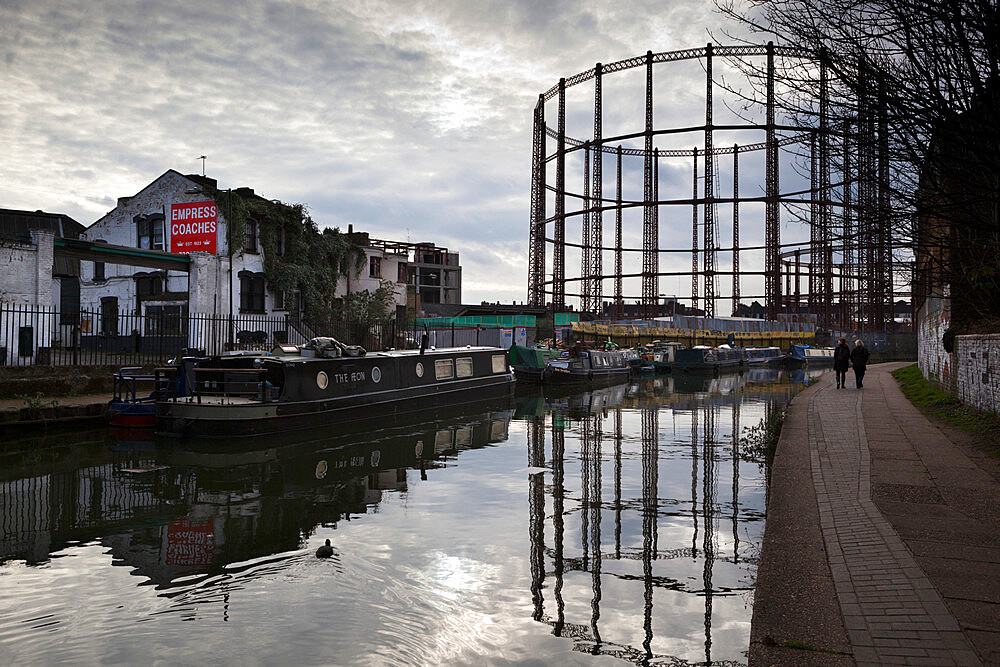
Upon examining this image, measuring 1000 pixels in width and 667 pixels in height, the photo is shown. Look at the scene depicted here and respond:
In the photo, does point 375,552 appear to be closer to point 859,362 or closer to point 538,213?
point 859,362

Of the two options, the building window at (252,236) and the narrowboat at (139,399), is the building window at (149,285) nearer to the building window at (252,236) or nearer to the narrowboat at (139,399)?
the building window at (252,236)

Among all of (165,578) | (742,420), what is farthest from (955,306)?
(165,578)

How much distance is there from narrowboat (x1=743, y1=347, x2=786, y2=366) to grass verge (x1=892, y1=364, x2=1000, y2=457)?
107ft

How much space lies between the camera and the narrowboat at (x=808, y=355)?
56169 millimetres

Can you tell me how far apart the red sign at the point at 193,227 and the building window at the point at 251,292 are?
2071 mm

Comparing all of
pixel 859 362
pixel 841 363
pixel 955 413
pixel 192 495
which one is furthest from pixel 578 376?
pixel 192 495

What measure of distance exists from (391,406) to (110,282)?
824 inches

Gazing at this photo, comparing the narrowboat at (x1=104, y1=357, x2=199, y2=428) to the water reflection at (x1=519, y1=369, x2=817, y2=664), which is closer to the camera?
the water reflection at (x1=519, y1=369, x2=817, y2=664)

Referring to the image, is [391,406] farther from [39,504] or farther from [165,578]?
[165,578]

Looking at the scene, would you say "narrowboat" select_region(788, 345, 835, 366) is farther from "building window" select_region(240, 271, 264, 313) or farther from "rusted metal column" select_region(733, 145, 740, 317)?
"building window" select_region(240, 271, 264, 313)

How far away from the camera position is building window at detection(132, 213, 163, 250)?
34.5m

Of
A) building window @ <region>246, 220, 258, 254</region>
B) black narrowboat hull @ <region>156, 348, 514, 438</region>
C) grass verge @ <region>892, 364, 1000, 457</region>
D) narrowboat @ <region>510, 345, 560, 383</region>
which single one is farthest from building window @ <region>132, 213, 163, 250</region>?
grass verge @ <region>892, 364, 1000, 457</region>

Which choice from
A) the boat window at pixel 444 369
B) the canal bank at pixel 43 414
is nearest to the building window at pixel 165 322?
the boat window at pixel 444 369

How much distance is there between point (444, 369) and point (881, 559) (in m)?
19.1
